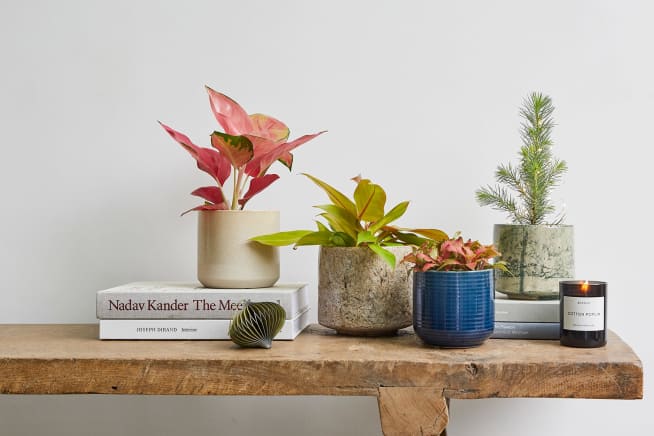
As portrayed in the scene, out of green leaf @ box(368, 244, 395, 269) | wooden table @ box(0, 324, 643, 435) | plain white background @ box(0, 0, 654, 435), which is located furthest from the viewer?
plain white background @ box(0, 0, 654, 435)

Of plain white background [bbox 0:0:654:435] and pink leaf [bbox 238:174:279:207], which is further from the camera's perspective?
plain white background [bbox 0:0:654:435]

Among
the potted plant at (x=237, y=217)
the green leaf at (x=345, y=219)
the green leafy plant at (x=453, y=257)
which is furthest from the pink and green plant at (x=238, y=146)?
the green leafy plant at (x=453, y=257)

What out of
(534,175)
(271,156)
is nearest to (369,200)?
(271,156)

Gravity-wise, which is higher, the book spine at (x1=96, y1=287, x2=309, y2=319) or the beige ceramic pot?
the beige ceramic pot

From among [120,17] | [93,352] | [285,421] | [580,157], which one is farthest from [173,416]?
[580,157]

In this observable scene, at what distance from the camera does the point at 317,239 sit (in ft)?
3.33

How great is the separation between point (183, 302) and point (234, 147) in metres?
0.23

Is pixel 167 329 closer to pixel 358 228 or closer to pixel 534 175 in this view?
pixel 358 228

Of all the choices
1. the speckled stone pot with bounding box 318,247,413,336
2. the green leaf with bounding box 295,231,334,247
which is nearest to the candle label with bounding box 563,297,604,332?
the speckled stone pot with bounding box 318,247,413,336

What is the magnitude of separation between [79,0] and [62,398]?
28.7 inches

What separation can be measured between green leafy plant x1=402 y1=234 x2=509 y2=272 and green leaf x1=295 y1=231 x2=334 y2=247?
0.13 metres

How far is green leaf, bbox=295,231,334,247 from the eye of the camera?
1.01 meters

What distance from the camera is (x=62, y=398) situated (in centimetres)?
127

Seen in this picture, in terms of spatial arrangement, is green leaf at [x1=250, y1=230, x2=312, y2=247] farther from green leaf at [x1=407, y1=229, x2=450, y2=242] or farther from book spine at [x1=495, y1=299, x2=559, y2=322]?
book spine at [x1=495, y1=299, x2=559, y2=322]
